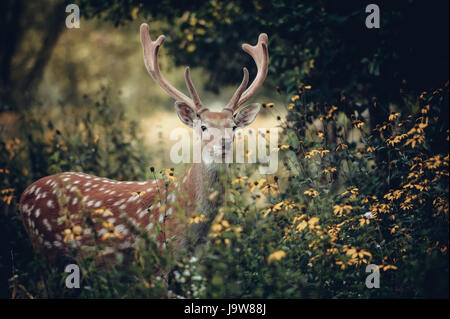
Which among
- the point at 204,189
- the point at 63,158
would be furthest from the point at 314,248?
the point at 63,158

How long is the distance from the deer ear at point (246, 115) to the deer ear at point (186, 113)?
43cm

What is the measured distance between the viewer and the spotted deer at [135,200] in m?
3.85

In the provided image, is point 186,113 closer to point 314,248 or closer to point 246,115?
point 246,115

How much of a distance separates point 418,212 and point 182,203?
6.66ft

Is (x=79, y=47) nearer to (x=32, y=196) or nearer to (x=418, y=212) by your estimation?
(x=32, y=196)

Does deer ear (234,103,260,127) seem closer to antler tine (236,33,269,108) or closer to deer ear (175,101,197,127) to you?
antler tine (236,33,269,108)

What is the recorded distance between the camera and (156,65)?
454 cm

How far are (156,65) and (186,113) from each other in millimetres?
626

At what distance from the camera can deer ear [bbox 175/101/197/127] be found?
14.2 feet

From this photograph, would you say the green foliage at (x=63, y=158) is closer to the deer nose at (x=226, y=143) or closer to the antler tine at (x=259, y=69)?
the antler tine at (x=259, y=69)

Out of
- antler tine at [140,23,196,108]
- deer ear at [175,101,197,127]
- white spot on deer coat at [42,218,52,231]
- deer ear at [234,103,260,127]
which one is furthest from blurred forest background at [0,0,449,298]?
antler tine at [140,23,196,108]

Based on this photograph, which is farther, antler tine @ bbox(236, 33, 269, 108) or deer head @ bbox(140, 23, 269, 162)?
antler tine @ bbox(236, 33, 269, 108)

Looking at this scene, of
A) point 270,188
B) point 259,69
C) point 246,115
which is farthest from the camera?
point 259,69
